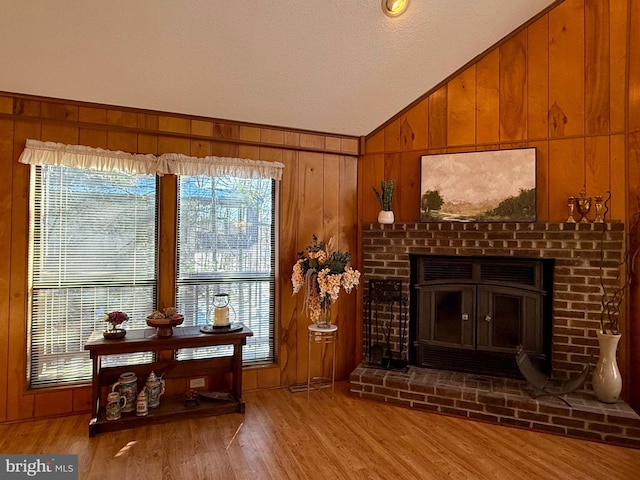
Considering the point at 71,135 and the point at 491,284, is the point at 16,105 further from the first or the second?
the point at 491,284

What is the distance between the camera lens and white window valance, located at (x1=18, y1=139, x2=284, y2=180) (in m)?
2.72

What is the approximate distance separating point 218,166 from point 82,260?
1.27 meters

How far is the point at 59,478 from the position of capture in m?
2.15

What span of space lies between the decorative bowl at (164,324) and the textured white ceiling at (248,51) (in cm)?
166

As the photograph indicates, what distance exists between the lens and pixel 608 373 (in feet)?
8.87

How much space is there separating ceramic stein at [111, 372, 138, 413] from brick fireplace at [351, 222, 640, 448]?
172 cm

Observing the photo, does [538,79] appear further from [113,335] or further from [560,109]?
[113,335]

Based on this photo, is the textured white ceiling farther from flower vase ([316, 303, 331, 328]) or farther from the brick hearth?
the brick hearth

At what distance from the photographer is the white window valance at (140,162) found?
2.72m

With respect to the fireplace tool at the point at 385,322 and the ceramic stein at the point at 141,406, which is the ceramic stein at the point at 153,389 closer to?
the ceramic stein at the point at 141,406

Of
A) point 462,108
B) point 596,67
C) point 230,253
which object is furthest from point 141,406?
point 596,67

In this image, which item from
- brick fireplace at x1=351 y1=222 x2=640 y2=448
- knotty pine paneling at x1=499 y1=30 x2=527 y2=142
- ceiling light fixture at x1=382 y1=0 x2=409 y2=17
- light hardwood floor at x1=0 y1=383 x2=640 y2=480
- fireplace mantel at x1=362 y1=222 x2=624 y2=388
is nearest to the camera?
light hardwood floor at x1=0 y1=383 x2=640 y2=480

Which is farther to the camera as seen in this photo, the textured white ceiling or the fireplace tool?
the fireplace tool

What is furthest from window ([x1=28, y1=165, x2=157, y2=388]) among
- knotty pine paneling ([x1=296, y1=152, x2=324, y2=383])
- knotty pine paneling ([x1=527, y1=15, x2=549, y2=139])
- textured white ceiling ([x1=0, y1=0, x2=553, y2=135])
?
knotty pine paneling ([x1=527, y1=15, x2=549, y2=139])
